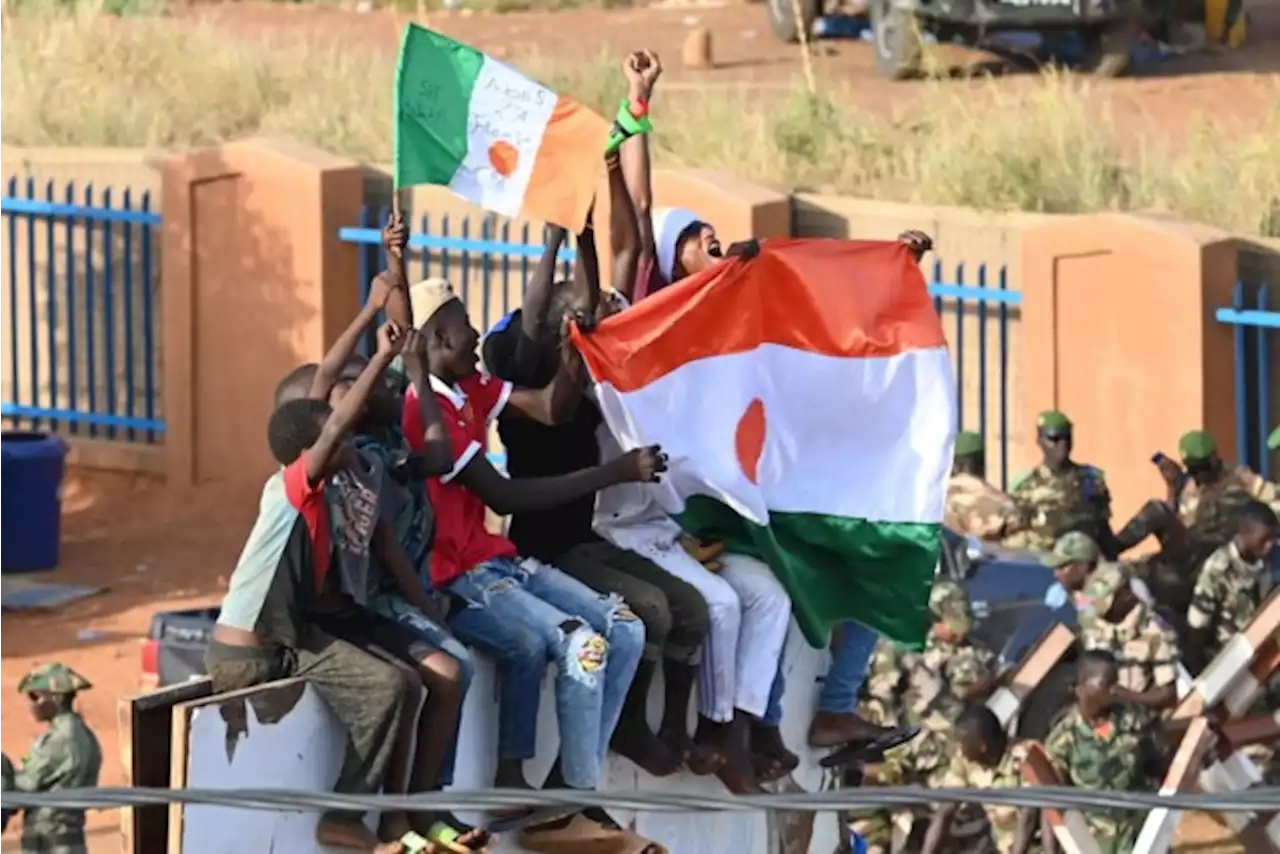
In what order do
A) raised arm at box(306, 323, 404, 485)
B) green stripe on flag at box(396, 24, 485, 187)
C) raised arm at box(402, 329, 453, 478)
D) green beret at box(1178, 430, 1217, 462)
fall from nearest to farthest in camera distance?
raised arm at box(306, 323, 404, 485), raised arm at box(402, 329, 453, 478), green stripe on flag at box(396, 24, 485, 187), green beret at box(1178, 430, 1217, 462)

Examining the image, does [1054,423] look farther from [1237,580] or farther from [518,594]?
[518,594]

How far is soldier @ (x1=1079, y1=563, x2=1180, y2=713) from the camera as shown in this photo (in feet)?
39.2

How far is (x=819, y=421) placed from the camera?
9445 mm

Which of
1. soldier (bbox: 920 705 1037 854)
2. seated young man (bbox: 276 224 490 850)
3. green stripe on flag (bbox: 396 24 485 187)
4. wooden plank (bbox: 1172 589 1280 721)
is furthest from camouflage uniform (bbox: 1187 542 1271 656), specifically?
seated young man (bbox: 276 224 490 850)

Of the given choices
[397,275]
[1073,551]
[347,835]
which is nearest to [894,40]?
[1073,551]

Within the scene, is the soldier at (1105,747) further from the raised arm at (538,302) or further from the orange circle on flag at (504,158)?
the orange circle on flag at (504,158)

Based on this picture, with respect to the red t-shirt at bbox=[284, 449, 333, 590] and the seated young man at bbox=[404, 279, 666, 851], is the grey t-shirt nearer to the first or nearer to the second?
the red t-shirt at bbox=[284, 449, 333, 590]

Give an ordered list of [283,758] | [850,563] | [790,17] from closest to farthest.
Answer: [283,758] < [850,563] < [790,17]

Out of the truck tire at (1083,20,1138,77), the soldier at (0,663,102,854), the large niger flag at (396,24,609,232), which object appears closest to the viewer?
the large niger flag at (396,24,609,232)

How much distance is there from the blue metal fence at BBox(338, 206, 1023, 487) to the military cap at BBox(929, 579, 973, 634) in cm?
329

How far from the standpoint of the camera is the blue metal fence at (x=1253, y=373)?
14.2 metres

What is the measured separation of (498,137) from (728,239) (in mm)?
6704

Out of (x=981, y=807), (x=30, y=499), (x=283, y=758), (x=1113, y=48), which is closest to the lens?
(x=283, y=758)

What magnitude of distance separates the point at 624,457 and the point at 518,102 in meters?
1.25
